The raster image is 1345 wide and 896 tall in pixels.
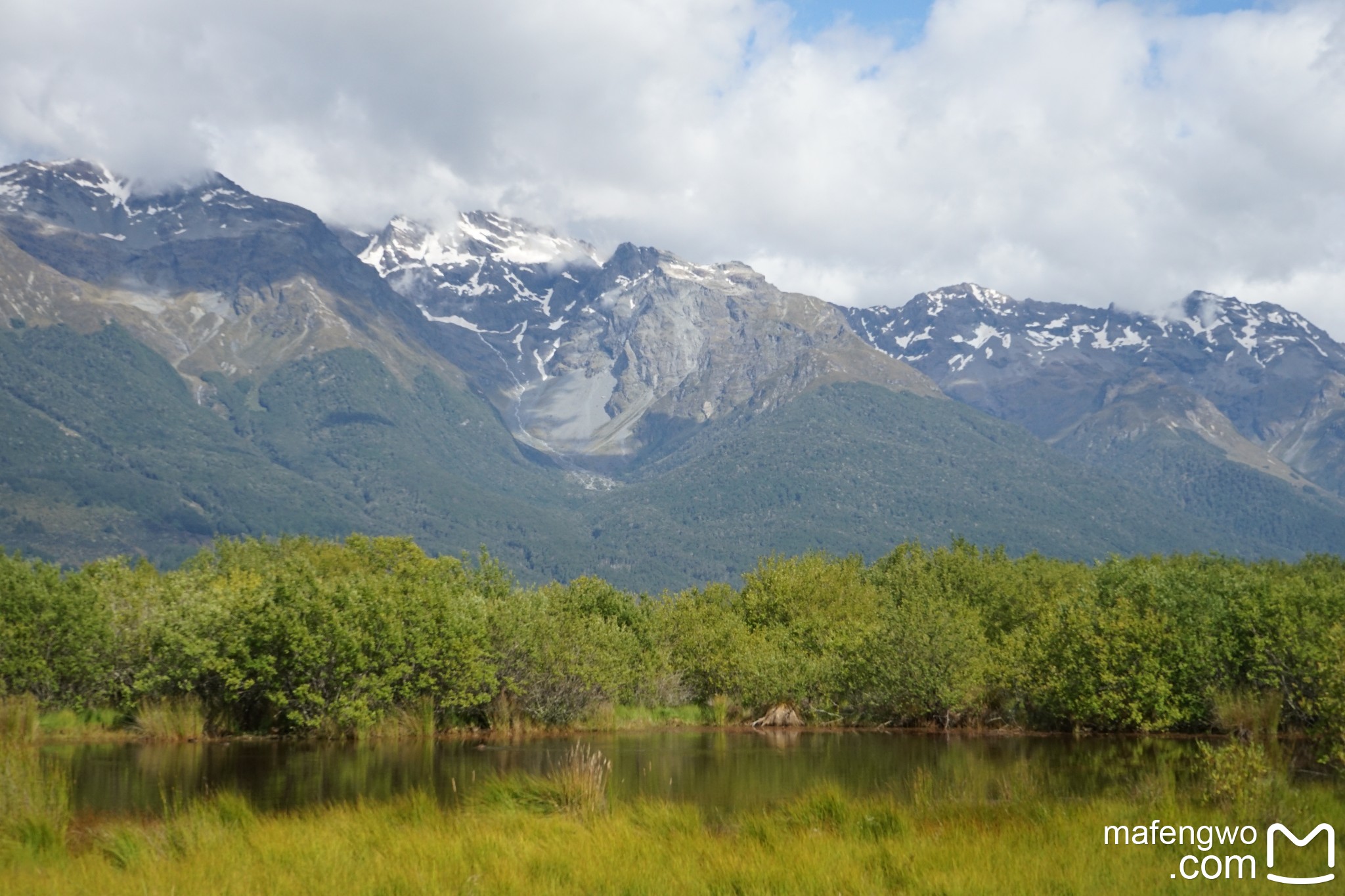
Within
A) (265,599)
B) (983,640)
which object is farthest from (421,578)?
(983,640)

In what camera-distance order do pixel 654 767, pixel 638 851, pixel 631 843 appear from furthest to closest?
pixel 654 767 → pixel 631 843 → pixel 638 851

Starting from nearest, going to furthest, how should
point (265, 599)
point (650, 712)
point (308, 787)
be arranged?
point (308, 787) → point (265, 599) → point (650, 712)

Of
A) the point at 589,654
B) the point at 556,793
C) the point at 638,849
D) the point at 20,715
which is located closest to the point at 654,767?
the point at 556,793

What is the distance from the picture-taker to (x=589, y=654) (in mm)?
56406

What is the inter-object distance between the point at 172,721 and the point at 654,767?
25.1m

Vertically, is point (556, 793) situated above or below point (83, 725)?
above

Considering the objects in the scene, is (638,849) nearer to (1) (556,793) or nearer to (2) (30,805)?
(1) (556,793)

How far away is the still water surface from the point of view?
30.2 metres

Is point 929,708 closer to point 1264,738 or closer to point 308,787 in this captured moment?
point 1264,738

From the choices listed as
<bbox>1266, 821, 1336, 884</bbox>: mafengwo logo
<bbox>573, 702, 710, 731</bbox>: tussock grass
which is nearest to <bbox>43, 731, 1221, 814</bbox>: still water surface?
<bbox>573, 702, 710, 731</bbox>: tussock grass

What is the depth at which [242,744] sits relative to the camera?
48406 millimetres

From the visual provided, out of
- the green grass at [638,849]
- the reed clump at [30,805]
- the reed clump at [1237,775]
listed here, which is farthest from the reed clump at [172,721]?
the reed clump at [1237,775]

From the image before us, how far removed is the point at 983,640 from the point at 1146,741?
1332 centimetres

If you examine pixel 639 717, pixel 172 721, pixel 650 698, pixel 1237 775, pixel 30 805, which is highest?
pixel 1237 775
